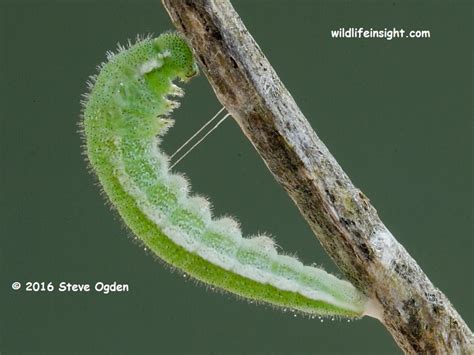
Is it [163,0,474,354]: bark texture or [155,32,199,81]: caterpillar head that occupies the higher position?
[155,32,199,81]: caterpillar head

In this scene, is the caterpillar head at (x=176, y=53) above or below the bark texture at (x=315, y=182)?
above

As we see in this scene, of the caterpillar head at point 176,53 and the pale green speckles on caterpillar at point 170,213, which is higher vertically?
the caterpillar head at point 176,53

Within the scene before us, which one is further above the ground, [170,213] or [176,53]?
[176,53]

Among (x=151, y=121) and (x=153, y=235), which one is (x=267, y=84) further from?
(x=153, y=235)

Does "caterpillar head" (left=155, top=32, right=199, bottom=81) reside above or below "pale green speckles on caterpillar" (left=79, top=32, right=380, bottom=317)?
above

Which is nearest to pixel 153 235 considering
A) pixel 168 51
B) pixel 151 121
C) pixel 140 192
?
pixel 140 192
